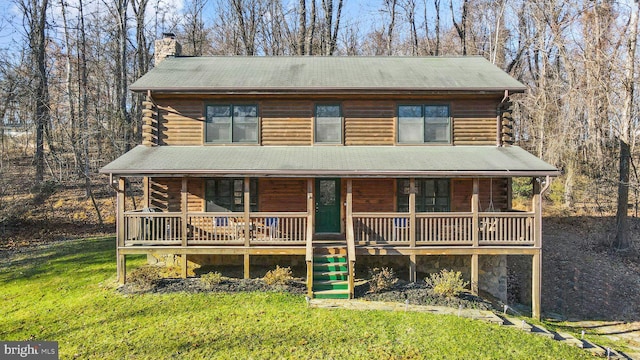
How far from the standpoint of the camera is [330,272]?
10281 millimetres

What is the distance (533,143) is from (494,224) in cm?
1608

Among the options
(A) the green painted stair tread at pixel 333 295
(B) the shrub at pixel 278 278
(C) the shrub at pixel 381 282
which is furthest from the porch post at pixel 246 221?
(C) the shrub at pixel 381 282

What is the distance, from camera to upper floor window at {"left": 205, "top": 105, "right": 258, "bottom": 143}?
12586 millimetres

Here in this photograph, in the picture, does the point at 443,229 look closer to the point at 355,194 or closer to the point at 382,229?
the point at 382,229

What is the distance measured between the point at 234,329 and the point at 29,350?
3.86 m

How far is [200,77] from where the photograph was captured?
42.5ft

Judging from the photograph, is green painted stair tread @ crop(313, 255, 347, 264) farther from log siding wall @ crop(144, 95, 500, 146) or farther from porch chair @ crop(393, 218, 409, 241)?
log siding wall @ crop(144, 95, 500, 146)

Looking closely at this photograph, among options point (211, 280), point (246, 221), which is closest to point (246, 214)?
point (246, 221)

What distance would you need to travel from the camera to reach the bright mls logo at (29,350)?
7078mm

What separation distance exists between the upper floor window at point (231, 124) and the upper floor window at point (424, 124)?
491 cm

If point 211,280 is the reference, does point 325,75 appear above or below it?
above

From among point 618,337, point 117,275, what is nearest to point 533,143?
point 618,337

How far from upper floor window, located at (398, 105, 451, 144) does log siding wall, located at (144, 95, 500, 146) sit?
193mm

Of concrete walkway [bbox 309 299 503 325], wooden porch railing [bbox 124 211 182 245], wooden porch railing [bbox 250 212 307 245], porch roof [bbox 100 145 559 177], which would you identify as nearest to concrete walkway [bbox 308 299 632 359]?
concrete walkway [bbox 309 299 503 325]
